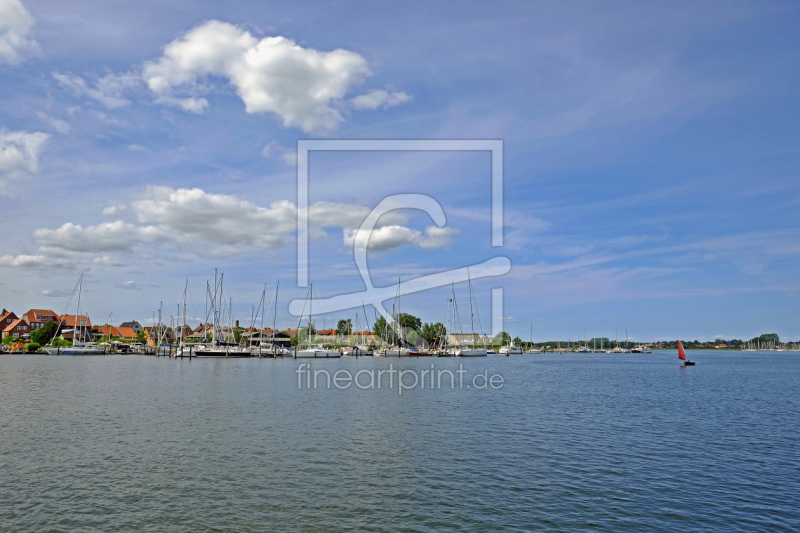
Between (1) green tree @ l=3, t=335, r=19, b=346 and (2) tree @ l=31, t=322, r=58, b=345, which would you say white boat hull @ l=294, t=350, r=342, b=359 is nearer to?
(2) tree @ l=31, t=322, r=58, b=345

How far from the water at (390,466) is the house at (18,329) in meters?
182

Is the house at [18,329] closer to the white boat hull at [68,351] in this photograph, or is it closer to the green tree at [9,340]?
the green tree at [9,340]

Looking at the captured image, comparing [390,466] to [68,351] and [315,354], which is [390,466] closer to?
[315,354]

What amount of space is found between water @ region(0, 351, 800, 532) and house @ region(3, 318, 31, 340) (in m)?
182

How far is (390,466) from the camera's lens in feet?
83.3

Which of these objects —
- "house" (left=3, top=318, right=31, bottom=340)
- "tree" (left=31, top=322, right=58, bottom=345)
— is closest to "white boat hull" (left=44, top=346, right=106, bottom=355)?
"tree" (left=31, top=322, right=58, bottom=345)

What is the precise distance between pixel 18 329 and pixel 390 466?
734 feet

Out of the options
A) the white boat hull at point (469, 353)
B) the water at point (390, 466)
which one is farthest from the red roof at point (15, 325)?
the water at point (390, 466)

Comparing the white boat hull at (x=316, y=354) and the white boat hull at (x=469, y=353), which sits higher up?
the white boat hull at (x=316, y=354)

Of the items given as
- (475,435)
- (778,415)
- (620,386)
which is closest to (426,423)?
(475,435)

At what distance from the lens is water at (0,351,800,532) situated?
18469 millimetres

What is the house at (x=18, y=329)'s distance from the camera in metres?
195

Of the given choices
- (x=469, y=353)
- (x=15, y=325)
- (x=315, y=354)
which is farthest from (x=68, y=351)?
(x=469, y=353)

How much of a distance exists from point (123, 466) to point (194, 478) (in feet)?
13.7
